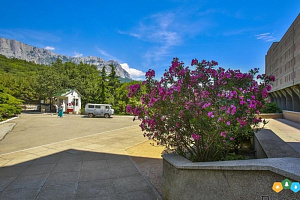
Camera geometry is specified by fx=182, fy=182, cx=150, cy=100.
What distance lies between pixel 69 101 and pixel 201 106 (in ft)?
94.8

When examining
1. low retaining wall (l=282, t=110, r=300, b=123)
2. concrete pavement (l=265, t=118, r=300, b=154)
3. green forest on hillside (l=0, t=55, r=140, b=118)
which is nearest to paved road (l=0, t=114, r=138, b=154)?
concrete pavement (l=265, t=118, r=300, b=154)

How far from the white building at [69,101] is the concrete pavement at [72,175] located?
76.6 feet

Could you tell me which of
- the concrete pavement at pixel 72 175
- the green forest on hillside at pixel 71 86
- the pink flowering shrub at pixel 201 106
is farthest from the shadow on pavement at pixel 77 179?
the green forest on hillside at pixel 71 86

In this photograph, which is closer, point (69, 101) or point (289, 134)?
point (289, 134)

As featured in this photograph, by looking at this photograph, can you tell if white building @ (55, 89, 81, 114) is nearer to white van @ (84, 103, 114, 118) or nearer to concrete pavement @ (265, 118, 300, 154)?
white van @ (84, 103, 114, 118)

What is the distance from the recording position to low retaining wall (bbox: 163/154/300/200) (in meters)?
1.46

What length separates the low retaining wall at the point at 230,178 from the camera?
1.46m

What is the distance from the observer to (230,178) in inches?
70.8

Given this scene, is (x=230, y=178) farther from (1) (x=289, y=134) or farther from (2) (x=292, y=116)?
(2) (x=292, y=116)

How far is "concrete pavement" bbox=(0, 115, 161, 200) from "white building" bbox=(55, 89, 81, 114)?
23351 mm

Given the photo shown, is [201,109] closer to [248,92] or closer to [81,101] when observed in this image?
[248,92]

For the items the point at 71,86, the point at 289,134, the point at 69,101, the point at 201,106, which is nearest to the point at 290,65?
the point at 289,134

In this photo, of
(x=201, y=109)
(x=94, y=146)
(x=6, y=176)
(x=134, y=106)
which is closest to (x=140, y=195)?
(x=134, y=106)

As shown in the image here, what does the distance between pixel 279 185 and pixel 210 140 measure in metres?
1.03
